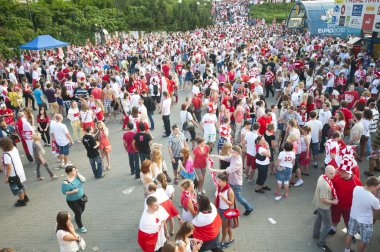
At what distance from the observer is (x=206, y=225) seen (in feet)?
15.3

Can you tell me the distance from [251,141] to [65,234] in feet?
14.9

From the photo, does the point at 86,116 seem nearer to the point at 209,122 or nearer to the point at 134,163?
the point at 134,163

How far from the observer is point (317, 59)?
1727 centimetres

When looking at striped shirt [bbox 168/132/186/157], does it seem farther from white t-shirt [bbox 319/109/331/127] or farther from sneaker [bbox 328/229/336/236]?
white t-shirt [bbox 319/109/331/127]

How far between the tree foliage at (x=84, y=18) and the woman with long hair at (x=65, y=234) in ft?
67.8

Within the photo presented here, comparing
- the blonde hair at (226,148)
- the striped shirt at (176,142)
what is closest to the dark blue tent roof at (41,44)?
the striped shirt at (176,142)

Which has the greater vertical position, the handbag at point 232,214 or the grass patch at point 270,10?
the grass patch at point 270,10

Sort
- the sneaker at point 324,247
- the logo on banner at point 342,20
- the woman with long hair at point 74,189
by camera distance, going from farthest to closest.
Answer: the logo on banner at point 342,20 → the woman with long hair at point 74,189 → the sneaker at point 324,247

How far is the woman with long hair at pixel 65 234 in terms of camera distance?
4613mm

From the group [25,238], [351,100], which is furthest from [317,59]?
[25,238]

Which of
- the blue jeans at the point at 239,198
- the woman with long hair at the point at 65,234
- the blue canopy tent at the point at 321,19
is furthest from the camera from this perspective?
the blue canopy tent at the point at 321,19

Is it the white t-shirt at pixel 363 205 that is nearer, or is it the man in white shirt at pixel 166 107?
the white t-shirt at pixel 363 205

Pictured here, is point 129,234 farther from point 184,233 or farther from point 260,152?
point 260,152

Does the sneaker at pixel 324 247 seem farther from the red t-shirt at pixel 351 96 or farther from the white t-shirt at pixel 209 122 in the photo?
the red t-shirt at pixel 351 96
